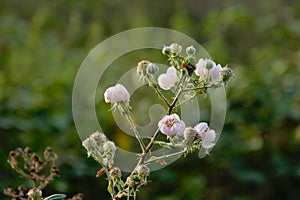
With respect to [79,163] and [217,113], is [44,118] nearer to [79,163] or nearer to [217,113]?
[79,163]

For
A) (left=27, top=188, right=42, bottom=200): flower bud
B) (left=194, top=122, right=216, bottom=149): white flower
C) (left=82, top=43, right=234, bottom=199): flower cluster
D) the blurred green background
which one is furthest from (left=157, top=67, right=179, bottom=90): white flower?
the blurred green background

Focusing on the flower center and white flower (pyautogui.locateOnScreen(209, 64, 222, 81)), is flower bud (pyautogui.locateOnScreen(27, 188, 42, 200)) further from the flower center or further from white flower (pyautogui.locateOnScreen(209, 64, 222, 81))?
white flower (pyautogui.locateOnScreen(209, 64, 222, 81))

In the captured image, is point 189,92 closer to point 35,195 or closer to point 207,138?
point 207,138

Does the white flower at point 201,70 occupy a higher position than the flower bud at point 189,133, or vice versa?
the white flower at point 201,70

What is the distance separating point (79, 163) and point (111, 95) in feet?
4.12

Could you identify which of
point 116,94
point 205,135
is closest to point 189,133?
point 205,135

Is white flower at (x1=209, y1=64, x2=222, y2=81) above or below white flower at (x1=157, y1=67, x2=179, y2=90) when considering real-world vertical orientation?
below

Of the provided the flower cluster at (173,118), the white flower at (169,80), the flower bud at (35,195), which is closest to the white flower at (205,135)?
the flower cluster at (173,118)

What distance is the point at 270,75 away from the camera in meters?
2.69

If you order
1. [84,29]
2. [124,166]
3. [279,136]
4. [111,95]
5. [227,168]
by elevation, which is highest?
[84,29]

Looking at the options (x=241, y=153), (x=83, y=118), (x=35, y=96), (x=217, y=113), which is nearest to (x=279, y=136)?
(x=241, y=153)

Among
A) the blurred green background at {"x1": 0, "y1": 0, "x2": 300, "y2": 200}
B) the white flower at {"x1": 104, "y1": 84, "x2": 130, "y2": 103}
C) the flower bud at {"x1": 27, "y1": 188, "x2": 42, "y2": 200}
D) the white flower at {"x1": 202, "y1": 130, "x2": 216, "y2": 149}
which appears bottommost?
the flower bud at {"x1": 27, "y1": 188, "x2": 42, "y2": 200}

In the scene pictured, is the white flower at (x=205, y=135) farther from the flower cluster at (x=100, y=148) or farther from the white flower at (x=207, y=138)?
the flower cluster at (x=100, y=148)

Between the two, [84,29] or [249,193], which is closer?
[249,193]
